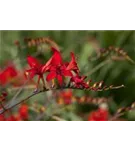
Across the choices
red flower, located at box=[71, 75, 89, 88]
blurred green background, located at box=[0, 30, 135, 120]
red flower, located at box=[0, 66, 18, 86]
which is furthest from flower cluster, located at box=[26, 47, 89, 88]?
blurred green background, located at box=[0, 30, 135, 120]

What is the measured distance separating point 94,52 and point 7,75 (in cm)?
86

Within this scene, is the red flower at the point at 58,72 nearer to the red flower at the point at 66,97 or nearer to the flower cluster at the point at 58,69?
the flower cluster at the point at 58,69

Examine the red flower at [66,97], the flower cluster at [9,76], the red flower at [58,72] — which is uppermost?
the red flower at [58,72]

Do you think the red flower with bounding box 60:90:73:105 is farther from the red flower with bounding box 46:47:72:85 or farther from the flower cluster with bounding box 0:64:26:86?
the red flower with bounding box 46:47:72:85

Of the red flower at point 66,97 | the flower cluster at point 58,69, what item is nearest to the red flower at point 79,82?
the flower cluster at point 58,69

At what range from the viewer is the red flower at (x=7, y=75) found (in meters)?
2.18

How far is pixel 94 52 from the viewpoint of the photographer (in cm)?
291

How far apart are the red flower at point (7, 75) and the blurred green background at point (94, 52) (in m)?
0.36

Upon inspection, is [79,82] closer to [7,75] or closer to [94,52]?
[7,75]

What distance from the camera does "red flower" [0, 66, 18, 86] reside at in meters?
2.18

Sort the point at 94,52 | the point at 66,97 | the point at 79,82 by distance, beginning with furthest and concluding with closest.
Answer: the point at 94,52, the point at 66,97, the point at 79,82

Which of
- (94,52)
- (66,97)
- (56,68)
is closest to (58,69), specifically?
(56,68)
